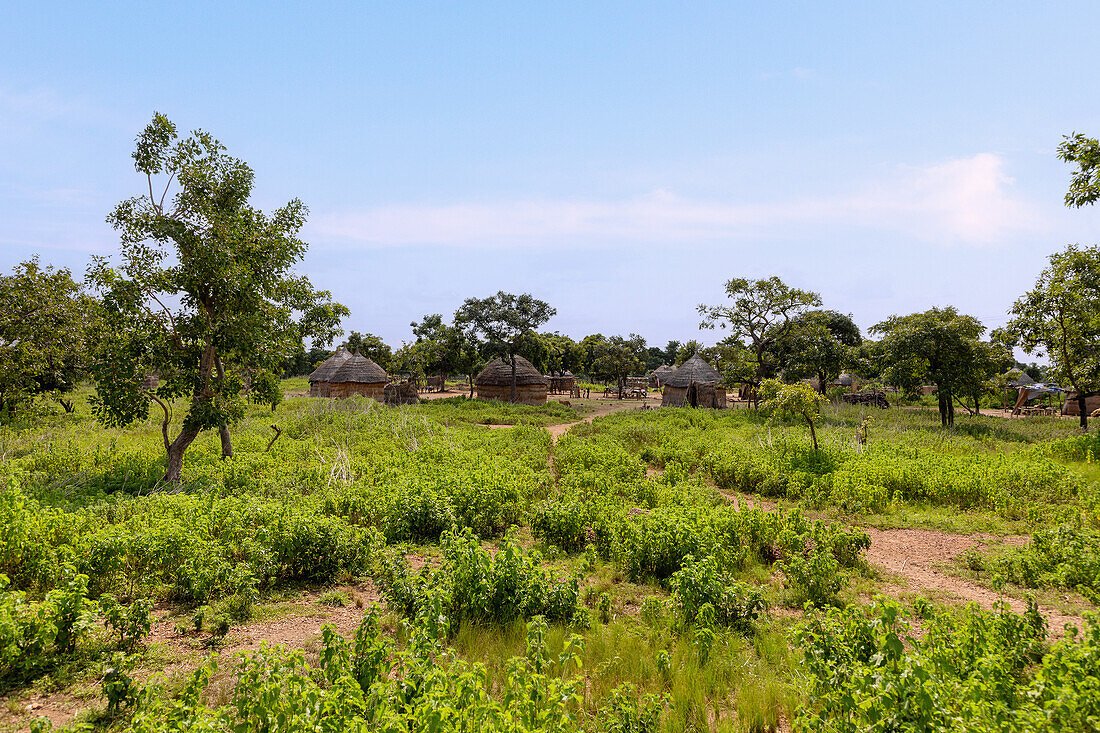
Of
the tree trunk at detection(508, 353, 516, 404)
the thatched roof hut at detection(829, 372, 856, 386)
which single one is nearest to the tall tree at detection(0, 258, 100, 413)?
the tree trunk at detection(508, 353, 516, 404)

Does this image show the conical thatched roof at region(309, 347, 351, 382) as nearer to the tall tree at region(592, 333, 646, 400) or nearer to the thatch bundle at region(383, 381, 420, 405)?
the thatch bundle at region(383, 381, 420, 405)

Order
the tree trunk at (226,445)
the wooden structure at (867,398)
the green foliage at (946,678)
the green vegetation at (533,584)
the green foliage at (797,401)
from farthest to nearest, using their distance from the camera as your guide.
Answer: the wooden structure at (867,398)
the green foliage at (797,401)
the tree trunk at (226,445)
the green vegetation at (533,584)
the green foliage at (946,678)

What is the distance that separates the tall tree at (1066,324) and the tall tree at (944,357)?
140 centimetres

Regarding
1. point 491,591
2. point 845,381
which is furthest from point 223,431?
point 845,381

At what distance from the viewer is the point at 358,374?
3114cm

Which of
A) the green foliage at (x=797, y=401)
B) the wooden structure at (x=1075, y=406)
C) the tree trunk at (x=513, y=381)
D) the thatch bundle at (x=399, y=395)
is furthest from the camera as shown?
the tree trunk at (x=513, y=381)

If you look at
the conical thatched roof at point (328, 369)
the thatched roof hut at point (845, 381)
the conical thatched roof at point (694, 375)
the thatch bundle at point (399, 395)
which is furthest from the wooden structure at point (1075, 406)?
the conical thatched roof at point (328, 369)

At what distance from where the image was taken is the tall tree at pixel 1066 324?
17.5 meters

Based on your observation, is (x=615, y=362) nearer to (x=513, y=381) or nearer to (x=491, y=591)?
(x=513, y=381)

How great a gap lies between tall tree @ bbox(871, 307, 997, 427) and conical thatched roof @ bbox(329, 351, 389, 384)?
1048 inches

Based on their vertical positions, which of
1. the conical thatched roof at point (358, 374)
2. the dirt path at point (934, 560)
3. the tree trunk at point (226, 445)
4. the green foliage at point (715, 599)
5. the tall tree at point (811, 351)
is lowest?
the dirt path at point (934, 560)

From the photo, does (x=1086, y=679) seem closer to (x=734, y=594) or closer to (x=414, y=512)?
(x=734, y=594)

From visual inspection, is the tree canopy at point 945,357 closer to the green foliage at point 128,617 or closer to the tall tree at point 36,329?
the green foliage at point 128,617

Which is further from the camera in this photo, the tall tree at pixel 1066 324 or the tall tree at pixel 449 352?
the tall tree at pixel 449 352
